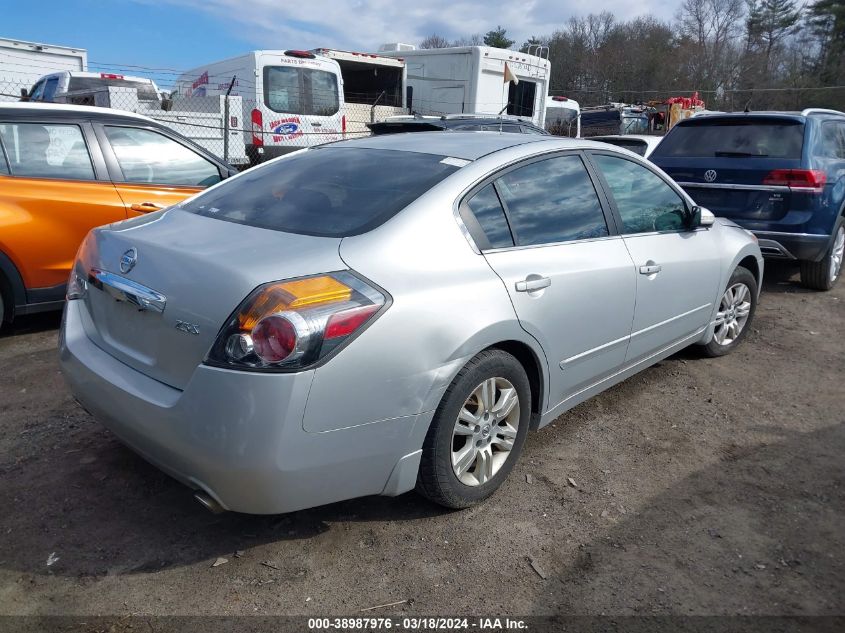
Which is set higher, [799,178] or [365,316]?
[799,178]

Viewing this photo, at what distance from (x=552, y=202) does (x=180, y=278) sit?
5.84 ft

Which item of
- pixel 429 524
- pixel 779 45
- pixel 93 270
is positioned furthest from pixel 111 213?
pixel 779 45

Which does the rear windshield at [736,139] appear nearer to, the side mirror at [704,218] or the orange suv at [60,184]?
the side mirror at [704,218]

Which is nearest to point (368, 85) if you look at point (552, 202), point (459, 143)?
point (459, 143)

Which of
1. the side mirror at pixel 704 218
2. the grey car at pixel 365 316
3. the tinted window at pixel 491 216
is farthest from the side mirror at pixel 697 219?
the tinted window at pixel 491 216

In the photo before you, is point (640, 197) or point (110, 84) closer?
point (640, 197)

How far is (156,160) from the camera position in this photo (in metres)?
5.38

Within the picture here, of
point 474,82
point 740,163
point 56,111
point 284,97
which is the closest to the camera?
point 56,111

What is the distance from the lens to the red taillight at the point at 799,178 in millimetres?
6145

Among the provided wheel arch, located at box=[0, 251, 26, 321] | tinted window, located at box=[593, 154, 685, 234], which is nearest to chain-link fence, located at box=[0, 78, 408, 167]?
wheel arch, located at box=[0, 251, 26, 321]

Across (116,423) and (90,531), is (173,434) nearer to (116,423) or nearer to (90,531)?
(116,423)

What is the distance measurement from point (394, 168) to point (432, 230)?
0.58 metres

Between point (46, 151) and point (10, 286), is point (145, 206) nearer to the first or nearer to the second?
point (46, 151)

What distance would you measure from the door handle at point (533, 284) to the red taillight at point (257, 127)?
9798 millimetres
